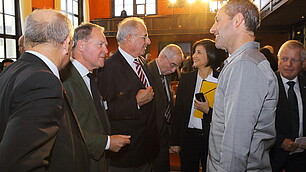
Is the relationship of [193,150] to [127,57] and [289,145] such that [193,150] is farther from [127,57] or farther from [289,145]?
[127,57]

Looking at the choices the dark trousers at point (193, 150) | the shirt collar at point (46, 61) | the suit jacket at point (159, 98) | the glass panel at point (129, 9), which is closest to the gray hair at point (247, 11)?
the shirt collar at point (46, 61)

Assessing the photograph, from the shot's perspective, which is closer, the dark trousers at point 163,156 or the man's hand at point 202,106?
the man's hand at point 202,106

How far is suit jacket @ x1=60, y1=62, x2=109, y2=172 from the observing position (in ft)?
5.42

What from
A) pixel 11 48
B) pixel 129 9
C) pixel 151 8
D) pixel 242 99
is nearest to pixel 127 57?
pixel 242 99

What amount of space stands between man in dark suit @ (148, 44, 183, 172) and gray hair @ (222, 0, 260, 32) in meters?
1.55

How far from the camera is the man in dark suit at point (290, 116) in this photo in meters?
2.35

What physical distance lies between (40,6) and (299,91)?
1220cm

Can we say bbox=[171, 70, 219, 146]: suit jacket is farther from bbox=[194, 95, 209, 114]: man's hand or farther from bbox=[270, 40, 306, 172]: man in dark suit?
bbox=[270, 40, 306, 172]: man in dark suit

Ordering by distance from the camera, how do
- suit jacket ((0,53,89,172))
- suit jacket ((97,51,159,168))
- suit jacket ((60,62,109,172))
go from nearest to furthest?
suit jacket ((0,53,89,172)) < suit jacket ((60,62,109,172)) < suit jacket ((97,51,159,168))

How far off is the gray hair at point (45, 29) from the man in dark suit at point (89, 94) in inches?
20.2

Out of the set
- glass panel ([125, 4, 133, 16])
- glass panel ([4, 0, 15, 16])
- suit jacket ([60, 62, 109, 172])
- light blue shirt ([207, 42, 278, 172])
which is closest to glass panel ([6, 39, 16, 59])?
glass panel ([4, 0, 15, 16])

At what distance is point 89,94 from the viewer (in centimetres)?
176

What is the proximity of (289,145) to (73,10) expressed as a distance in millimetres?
14762

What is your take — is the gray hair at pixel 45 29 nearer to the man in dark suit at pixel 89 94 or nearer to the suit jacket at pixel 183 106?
the man in dark suit at pixel 89 94
